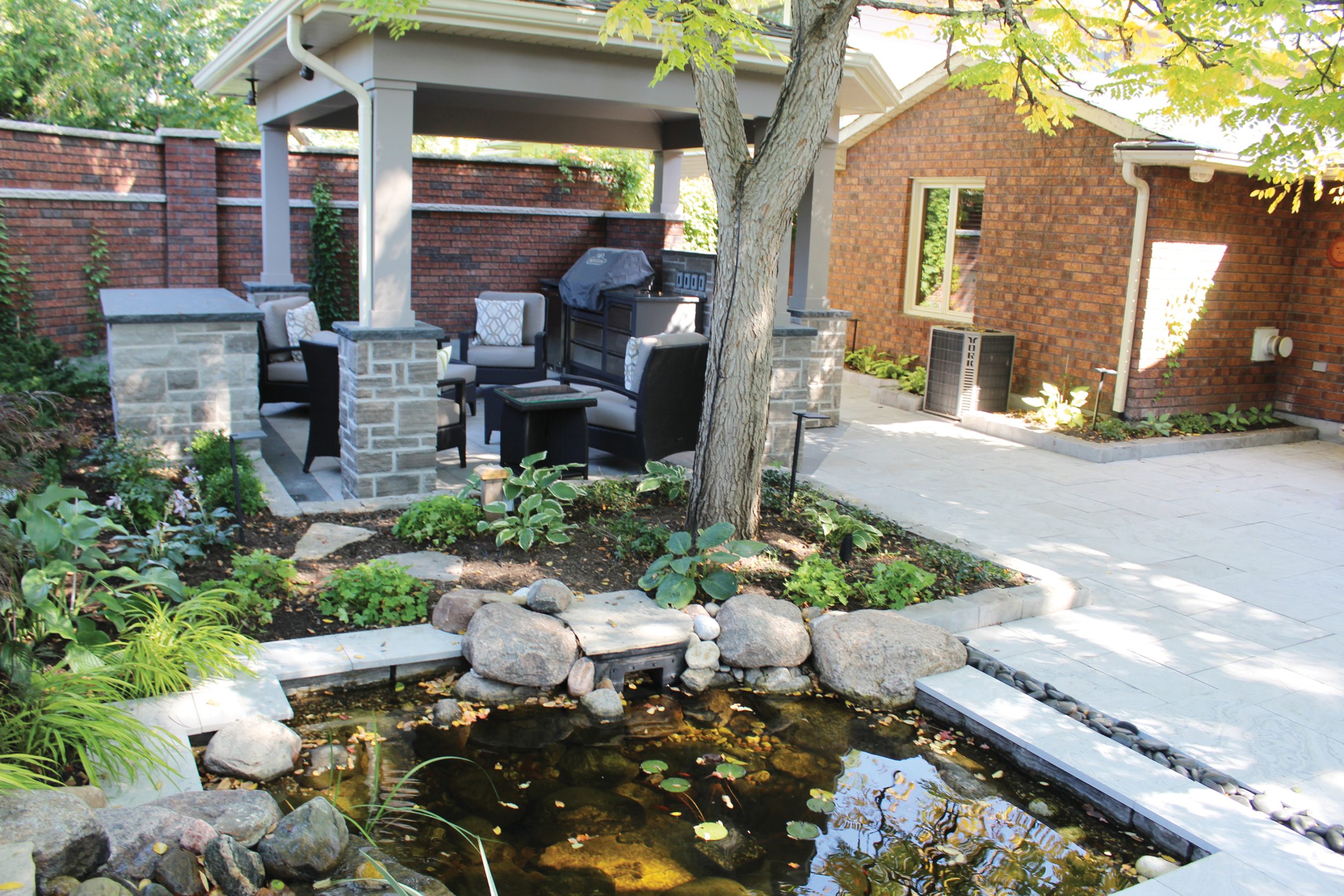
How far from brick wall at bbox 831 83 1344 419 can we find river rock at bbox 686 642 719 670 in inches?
243

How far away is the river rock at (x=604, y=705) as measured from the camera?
405 centimetres

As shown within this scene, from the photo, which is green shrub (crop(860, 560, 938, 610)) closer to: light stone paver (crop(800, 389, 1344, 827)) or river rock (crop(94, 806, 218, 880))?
light stone paver (crop(800, 389, 1344, 827))

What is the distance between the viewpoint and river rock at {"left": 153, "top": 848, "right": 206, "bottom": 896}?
8.72ft

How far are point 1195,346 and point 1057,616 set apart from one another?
212 inches

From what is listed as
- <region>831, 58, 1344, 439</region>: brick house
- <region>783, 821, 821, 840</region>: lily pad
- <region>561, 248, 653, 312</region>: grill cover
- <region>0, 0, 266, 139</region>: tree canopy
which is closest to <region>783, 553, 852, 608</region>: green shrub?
<region>783, 821, 821, 840</region>: lily pad

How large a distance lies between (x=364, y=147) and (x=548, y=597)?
126 inches

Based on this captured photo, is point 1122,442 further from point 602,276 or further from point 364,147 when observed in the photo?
point 364,147

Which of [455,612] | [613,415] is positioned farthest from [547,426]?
[455,612]

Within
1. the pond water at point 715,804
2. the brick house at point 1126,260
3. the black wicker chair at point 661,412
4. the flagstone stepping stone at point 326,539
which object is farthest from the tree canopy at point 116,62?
the pond water at point 715,804

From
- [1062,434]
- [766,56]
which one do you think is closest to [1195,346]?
[1062,434]

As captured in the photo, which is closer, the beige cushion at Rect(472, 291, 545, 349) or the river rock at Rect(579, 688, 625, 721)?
the river rock at Rect(579, 688, 625, 721)

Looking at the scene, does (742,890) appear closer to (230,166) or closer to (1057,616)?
(1057,616)

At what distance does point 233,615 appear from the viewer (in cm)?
427

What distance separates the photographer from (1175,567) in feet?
19.2
